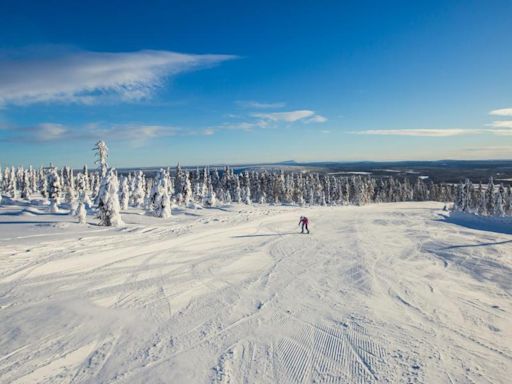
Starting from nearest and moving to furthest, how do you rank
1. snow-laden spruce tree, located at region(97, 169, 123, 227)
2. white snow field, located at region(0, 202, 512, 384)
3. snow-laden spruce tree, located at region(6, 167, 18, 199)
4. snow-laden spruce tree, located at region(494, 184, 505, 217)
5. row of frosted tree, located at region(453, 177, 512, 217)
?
1. white snow field, located at region(0, 202, 512, 384)
2. snow-laden spruce tree, located at region(97, 169, 123, 227)
3. snow-laden spruce tree, located at region(494, 184, 505, 217)
4. row of frosted tree, located at region(453, 177, 512, 217)
5. snow-laden spruce tree, located at region(6, 167, 18, 199)

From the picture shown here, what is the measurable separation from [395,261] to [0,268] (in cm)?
1767

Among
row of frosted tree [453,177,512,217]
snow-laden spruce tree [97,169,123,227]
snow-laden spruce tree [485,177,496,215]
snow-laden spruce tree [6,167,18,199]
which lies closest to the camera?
snow-laden spruce tree [97,169,123,227]

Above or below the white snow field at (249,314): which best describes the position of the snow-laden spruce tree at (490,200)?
below

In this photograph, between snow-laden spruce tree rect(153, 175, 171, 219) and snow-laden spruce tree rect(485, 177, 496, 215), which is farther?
snow-laden spruce tree rect(485, 177, 496, 215)

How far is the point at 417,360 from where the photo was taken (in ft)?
24.1

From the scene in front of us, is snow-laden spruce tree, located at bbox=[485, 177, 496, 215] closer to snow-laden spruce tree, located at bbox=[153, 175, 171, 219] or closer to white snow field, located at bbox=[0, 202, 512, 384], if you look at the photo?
white snow field, located at bbox=[0, 202, 512, 384]

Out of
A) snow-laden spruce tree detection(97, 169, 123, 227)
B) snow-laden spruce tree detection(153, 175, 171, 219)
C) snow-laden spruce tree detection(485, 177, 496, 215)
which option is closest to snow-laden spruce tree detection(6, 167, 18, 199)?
snow-laden spruce tree detection(153, 175, 171, 219)

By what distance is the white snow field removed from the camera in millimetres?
7043

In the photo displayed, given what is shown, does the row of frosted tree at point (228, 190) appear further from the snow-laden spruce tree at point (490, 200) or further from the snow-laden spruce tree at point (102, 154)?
the snow-laden spruce tree at point (102, 154)

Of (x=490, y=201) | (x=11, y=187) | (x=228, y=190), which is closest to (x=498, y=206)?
(x=490, y=201)

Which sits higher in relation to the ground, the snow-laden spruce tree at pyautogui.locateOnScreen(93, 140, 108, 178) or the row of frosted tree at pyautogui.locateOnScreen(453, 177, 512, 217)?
the snow-laden spruce tree at pyautogui.locateOnScreen(93, 140, 108, 178)

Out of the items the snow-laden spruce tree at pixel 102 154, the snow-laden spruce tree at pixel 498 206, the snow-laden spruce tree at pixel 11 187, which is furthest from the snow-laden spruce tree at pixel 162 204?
the snow-laden spruce tree at pixel 11 187

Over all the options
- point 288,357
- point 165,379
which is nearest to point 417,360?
point 288,357

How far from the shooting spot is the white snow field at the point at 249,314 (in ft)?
23.1
